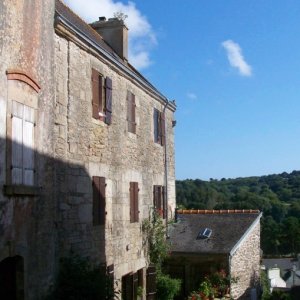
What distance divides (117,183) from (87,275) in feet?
10.2

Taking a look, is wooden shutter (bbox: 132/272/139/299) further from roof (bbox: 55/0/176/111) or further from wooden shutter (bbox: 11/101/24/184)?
wooden shutter (bbox: 11/101/24/184)

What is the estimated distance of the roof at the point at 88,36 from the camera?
973 cm

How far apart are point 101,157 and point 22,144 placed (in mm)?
3433

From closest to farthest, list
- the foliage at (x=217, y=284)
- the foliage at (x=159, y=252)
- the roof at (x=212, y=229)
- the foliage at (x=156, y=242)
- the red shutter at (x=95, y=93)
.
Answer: the red shutter at (x=95, y=93) → the foliage at (x=217, y=284) → the foliage at (x=159, y=252) → the foliage at (x=156, y=242) → the roof at (x=212, y=229)

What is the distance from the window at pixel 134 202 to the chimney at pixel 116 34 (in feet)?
13.4

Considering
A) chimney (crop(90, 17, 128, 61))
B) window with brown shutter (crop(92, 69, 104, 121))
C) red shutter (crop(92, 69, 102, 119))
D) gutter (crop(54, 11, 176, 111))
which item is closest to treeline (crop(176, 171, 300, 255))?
gutter (crop(54, 11, 176, 111))

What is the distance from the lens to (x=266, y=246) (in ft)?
247

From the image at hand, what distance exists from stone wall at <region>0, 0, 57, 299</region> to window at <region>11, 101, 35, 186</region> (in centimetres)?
13

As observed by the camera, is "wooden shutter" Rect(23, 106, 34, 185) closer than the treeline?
Yes

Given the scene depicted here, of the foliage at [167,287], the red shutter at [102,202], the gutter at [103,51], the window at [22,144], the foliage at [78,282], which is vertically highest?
the gutter at [103,51]

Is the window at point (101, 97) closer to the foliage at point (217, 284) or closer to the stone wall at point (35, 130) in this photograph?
the stone wall at point (35, 130)

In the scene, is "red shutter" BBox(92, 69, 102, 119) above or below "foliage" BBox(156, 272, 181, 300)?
above

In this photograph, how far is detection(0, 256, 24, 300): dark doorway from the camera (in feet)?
26.0

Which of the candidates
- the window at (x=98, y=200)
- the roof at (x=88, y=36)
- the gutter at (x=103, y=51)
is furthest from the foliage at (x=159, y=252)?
the roof at (x=88, y=36)
